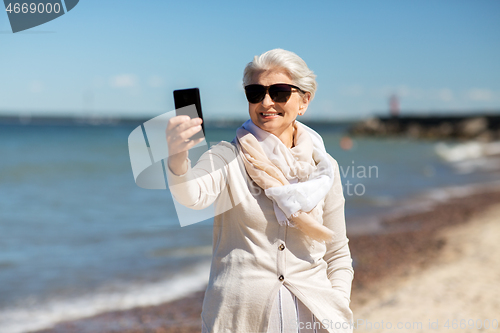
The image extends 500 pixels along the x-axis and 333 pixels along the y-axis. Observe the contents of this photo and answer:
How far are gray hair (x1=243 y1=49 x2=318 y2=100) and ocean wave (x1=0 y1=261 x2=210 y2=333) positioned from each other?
443 centimetres

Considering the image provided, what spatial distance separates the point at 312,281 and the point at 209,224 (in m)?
7.88

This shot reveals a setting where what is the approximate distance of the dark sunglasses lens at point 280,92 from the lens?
1755 millimetres

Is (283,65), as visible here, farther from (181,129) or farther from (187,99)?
(181,129)

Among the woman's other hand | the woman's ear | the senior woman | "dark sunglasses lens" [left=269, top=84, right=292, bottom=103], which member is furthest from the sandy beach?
the woman's other hand

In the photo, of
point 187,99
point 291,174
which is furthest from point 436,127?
point 187,99

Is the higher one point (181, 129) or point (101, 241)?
point (181, 129)

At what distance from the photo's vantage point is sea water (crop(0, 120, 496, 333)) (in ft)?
18.6

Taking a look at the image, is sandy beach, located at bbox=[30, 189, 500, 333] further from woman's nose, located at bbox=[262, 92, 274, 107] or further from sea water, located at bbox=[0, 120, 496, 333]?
woman's nose, located at bbox=[262, 92, 274, 107]

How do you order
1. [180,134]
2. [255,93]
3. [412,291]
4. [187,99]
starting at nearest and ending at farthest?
1. [180,134]
2. [187,99]
3. [255,93]
4. [412,291]

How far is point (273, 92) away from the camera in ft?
5.76

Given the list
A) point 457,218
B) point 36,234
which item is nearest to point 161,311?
point 36,234

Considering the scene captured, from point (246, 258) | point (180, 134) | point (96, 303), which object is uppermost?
point (180, 134)

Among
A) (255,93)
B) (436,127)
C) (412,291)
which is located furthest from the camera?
(436,127)

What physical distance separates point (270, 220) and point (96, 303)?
15.1 ft
